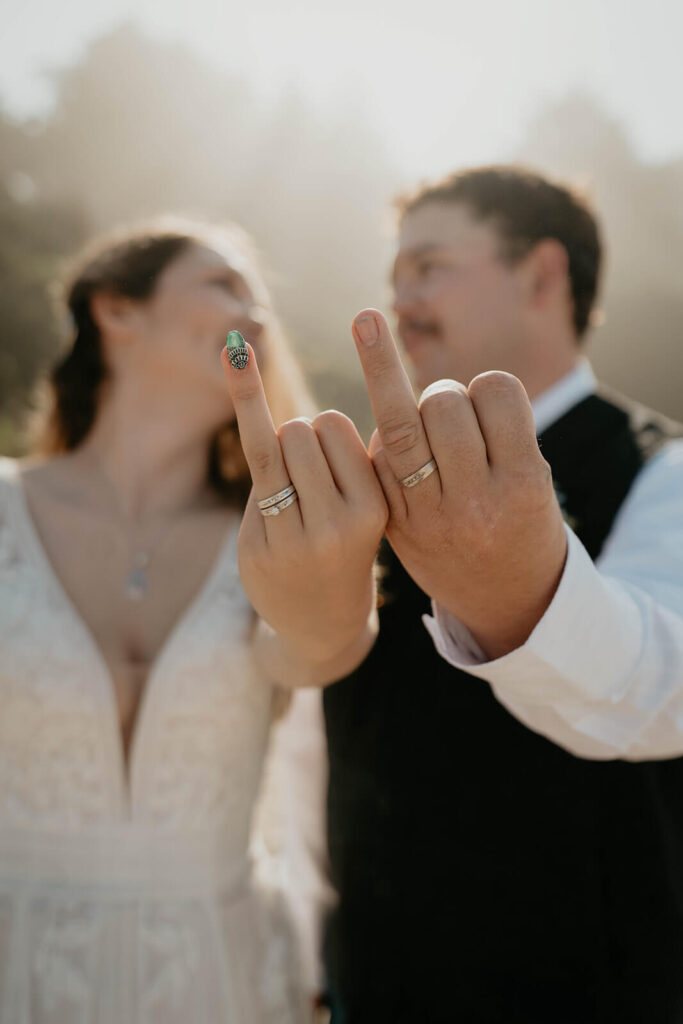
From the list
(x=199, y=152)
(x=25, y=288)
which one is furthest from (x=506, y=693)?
(x=199, y=152)

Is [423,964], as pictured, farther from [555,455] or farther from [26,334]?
[26,334]

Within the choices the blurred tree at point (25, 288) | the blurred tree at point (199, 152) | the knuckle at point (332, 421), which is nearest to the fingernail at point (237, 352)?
the knuckle at point (332, 421)

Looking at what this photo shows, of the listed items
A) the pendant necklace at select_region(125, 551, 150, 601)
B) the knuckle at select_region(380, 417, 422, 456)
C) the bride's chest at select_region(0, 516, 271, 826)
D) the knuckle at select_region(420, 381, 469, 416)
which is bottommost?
the bride's chest at select_region(0, 516, 271, 826)

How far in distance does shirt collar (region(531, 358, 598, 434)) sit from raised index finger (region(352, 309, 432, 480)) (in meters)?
1.09

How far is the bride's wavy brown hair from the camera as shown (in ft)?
7.73

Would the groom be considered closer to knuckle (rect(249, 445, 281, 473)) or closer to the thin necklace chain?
knuckle (rect(249, 445, 281, 473))

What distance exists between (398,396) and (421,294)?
137 cm

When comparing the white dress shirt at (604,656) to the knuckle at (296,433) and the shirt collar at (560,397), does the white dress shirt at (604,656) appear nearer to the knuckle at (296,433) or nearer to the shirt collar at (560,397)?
the knuckle at (296,433)

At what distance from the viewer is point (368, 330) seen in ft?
2.71

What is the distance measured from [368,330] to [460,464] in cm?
19

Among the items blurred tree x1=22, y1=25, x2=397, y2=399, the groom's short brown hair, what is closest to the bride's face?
the groom's short brown hair

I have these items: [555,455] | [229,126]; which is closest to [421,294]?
[555,455]

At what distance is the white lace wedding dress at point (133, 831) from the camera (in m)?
1.74

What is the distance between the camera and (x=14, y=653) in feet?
5.93
